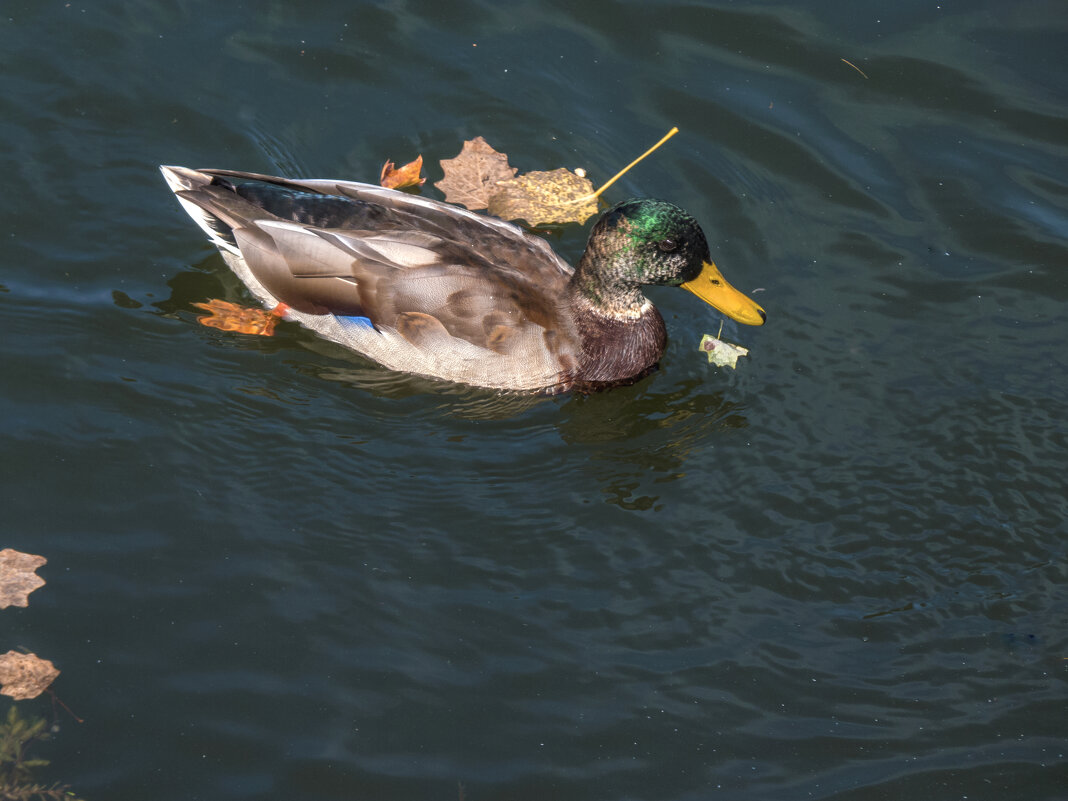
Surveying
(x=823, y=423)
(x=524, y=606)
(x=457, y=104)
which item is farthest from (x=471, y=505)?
(x=457, y=104)

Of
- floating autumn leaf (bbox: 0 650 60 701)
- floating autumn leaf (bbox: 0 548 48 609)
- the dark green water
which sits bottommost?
floating autumn leaf (bbox: 0 650 60 701)

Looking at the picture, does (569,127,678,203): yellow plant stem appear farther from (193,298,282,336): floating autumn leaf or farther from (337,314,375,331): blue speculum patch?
(193,298,282,336): floating autumn leaf

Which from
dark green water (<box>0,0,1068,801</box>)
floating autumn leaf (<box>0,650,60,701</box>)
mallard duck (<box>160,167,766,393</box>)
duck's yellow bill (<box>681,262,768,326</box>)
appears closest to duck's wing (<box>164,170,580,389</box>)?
mallard duck (<box>160,167,766,393</box>)

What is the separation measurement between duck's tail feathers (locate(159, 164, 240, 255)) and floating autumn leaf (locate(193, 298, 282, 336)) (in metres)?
0.33

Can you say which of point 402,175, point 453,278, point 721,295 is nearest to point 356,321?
point 453,278

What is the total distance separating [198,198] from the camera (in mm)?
6375

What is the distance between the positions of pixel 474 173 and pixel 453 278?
67.5 inches

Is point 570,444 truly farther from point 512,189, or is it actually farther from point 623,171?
point 623,171

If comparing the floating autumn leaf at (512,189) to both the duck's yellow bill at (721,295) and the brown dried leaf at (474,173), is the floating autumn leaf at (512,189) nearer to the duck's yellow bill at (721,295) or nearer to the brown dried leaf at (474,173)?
the brown dried leaf at (474,173)

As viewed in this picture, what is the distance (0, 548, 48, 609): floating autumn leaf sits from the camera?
16.3 feet

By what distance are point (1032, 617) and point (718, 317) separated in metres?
2.56

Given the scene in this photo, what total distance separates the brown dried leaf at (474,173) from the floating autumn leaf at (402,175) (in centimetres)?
14

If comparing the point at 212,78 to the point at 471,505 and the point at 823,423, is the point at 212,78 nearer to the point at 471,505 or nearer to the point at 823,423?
the point at 471,505

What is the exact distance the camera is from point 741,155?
25.6ft
